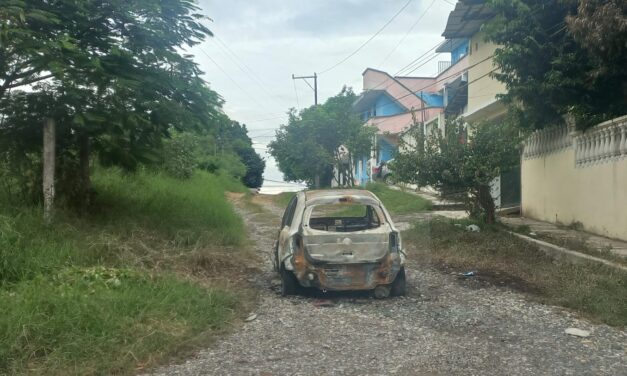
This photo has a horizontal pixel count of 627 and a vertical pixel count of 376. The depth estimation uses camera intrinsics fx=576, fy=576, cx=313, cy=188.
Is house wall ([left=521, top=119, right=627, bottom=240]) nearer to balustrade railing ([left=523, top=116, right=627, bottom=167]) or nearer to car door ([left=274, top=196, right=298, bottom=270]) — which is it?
balustrade railing ([left=523, top=116, right=627, bottom=167])

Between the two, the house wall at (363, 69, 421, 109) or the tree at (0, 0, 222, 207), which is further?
the house wall at (363, 69, 421, 109)

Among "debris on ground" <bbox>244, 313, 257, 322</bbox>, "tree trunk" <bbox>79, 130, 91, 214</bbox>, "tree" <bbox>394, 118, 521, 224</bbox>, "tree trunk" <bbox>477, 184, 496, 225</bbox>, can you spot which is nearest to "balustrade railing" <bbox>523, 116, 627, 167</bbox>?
"tree" <bbox>394, 118, 521, 224</bbox>

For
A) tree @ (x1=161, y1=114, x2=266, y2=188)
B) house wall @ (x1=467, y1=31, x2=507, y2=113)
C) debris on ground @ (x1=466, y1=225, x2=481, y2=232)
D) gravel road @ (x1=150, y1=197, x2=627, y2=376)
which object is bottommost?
gravel road @ (x1=150, y1=197, x2=627, y2=376)

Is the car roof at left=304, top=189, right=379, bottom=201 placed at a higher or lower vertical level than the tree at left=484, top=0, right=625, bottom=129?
lower

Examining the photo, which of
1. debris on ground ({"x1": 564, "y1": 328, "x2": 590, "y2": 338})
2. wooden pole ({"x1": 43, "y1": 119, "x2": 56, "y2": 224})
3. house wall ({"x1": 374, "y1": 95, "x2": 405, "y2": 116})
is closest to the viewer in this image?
debris on ground ({"x1": 564, "y1": 328, "x2": 590, "y2": 338})

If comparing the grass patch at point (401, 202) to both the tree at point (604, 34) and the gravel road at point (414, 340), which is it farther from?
the gravel road at point (414, 340)

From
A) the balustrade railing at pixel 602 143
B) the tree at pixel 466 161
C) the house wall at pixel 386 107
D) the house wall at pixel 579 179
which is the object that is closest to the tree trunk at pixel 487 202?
the tree at pixel 466 161

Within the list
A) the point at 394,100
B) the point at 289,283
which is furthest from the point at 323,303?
the point at 394,100

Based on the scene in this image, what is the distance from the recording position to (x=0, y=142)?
8.99 m

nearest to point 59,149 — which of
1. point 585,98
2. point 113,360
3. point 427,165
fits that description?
point 113,360

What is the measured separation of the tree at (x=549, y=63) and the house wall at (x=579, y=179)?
0.57 meters

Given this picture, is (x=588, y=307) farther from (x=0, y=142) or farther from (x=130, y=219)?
(x=0, y=142)

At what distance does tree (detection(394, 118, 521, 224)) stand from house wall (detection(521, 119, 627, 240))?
1238 mm

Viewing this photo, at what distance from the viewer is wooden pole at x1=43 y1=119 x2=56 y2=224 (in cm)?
858
